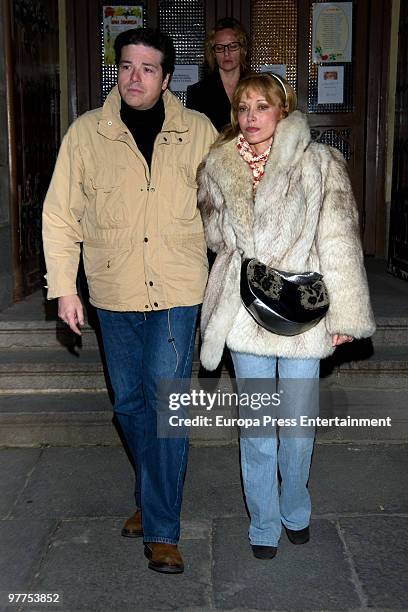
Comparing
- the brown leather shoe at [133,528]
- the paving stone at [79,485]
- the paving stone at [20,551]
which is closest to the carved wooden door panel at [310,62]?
the paving stone at [79,485]

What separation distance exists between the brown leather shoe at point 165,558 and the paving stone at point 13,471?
2.98 ft

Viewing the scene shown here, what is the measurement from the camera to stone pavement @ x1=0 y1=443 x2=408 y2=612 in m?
3.28

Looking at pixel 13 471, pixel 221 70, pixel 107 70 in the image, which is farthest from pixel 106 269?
pixel 107 70

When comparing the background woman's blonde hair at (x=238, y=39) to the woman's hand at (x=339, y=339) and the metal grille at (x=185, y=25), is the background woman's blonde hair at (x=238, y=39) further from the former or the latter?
the metal grille at (x=185, y=25)

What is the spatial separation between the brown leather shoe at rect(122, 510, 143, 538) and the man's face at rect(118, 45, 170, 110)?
1.79m

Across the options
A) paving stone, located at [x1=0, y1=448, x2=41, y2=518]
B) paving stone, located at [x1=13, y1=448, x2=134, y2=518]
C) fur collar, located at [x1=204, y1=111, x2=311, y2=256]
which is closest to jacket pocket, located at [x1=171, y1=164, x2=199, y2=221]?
fur collar, located at [x1=204, y1=111, x2=311, y2=256]

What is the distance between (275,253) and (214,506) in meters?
1.40

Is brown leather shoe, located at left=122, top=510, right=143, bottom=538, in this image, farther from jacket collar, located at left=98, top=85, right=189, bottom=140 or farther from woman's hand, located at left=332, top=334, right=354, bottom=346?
jacket collar, located at left=98, top=85, right=189, bottom=140

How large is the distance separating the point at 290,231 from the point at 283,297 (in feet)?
0.85

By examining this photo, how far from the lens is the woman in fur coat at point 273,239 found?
11.0 ft

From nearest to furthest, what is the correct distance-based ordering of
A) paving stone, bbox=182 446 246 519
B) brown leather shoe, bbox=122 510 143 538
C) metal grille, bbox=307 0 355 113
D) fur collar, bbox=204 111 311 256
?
fur collar, bbox=204 111 311 256 → brown leather shoe, bbox=122 510 143 538 → paving stone, bbox=182 446 246 519 → metal grille, bbox=307 0 355 113

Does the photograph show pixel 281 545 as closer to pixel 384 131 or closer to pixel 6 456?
pixel 6 456

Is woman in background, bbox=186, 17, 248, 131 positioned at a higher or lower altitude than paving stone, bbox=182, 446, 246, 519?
higher

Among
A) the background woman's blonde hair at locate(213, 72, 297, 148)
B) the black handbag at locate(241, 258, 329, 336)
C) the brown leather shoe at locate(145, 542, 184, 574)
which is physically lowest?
the brown leather shoe at locate(145, 542, 184, 574)
